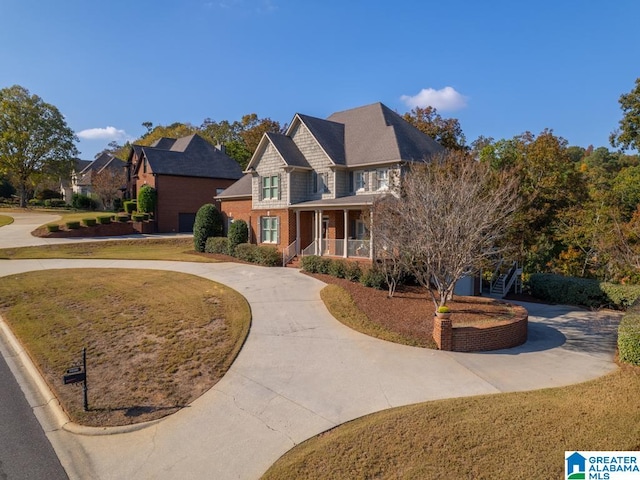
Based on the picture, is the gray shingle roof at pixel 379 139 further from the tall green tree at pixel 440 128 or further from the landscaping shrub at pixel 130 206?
the landscaping shrub at pixel 130 206

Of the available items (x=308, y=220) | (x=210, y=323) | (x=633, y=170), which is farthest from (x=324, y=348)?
(x=633, y=170)

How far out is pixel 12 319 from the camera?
14109 millimetres

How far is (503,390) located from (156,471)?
6898 millimetres

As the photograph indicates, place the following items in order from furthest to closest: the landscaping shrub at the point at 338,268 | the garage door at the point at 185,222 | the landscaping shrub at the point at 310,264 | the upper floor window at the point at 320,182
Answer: the garage door at the point at 185,222 < the upper floor window at the point at 320,182 < the landscaping shrub at the point at 310,264 < the landscaping shrub at the point at 338,268

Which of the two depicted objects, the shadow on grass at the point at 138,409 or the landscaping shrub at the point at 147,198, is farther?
the landscaping shrub at the point at 147,198

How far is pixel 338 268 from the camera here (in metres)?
19.3

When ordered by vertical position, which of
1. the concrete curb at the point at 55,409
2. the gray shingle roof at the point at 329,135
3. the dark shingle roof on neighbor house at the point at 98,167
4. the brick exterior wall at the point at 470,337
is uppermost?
the dark shingle roof on neighbor house at the point at 98,167

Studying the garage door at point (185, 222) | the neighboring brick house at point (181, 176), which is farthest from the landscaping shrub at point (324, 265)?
the garage door at point (185, 222)

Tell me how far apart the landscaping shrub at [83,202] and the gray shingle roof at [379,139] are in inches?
1836

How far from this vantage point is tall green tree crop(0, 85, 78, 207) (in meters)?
51.2

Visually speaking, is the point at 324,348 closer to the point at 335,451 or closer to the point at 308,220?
the point at 335,451

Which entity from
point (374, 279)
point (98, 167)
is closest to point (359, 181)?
point (374, 279)

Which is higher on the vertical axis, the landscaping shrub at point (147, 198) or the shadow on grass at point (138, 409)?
the landscaping shrub at point (147, 198)

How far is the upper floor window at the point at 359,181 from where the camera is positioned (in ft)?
75.8
